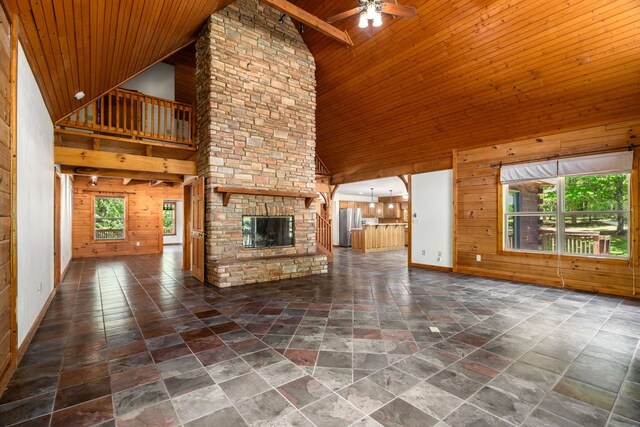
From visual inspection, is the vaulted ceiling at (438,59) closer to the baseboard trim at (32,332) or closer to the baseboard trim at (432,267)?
the baseboard trim at (432,267)

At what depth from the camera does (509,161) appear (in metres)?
5.61

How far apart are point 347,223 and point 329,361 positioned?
9.76 metres

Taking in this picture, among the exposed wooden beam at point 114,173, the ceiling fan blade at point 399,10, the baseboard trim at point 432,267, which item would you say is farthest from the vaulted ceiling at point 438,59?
the baseboard trim at point 432,267

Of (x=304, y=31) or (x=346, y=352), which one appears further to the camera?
(x=304, y=31)

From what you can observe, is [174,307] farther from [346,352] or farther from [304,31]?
[304,31]

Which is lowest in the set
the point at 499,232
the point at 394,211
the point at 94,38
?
the point at 499,232

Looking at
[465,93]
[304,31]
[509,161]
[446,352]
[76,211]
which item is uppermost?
[304,31]

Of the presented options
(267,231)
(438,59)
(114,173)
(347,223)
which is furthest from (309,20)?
(347,223)

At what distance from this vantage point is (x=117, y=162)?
516 centimetres

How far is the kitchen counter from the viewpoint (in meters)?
10.1

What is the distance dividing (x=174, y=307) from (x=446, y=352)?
320 centimetres

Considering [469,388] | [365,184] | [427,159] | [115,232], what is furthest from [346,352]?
[115,232]

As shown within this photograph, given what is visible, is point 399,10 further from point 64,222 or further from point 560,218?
point 64,222

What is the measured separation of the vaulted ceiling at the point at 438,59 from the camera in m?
3.09
